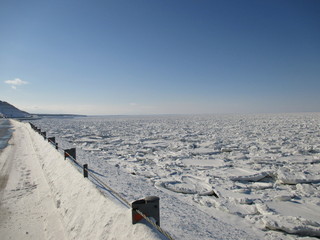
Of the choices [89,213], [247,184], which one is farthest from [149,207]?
[247,184]

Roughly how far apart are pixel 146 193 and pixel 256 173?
370 cm

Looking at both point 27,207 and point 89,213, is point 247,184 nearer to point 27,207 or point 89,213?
point 89,213

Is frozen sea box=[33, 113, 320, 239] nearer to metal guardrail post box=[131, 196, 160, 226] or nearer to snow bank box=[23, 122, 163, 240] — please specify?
snow bank box=[23, 122, 163, 240]

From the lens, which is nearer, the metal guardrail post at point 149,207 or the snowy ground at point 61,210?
the metal guardrail post at point 149,207

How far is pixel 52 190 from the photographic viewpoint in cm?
483

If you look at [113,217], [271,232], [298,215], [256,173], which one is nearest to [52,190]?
[113,217]

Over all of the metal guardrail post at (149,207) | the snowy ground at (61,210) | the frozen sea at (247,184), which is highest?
the metal guardrail post at (149,207)

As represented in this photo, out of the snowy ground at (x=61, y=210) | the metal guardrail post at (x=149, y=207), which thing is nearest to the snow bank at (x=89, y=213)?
the snowy ground at (x=61, y=210)

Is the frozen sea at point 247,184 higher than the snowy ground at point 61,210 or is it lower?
lower

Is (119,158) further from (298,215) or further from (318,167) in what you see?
(318,167)

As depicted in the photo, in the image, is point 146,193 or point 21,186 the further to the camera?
point 21,186

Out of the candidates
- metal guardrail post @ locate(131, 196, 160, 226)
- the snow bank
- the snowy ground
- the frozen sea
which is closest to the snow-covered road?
the snowy ground

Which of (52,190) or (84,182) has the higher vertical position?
(84,182)

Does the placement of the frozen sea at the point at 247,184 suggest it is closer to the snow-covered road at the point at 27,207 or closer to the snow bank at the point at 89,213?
the snow bank at the point at 89,213
